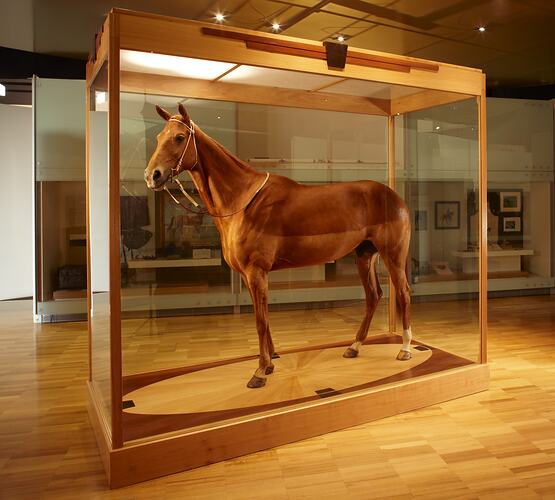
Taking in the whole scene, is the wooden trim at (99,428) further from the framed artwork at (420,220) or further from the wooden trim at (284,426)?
the framed artwork at (420,220)

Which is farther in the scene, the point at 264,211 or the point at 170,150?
the point at 264,211

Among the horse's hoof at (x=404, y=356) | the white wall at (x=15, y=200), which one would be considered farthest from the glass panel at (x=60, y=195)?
the horse's hoof at (x=404, y=356)

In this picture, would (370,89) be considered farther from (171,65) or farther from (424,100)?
(171,65)

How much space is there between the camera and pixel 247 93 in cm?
304

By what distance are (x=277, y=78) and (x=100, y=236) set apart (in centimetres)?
122

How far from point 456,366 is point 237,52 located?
226 centimetres

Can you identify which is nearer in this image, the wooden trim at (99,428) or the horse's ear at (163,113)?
the wooden trim at (99,428)

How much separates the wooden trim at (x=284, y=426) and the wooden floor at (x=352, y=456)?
1.8 inches

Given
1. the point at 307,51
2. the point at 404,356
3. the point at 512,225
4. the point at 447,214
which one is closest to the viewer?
the point at 307,51

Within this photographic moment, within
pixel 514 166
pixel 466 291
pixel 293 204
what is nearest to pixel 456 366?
pixel 466 291

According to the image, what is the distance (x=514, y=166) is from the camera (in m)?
6.92

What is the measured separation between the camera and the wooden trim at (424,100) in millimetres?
3299

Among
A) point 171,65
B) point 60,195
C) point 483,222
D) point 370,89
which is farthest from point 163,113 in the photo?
point 60,195

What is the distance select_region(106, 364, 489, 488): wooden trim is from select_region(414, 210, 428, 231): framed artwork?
3.36 ft
